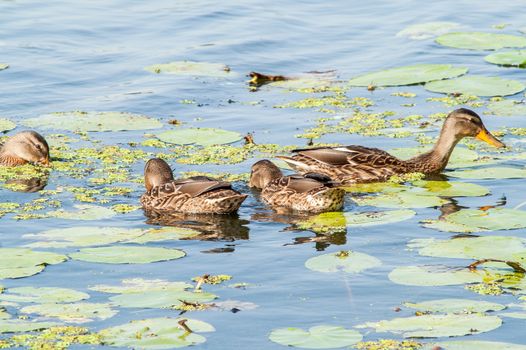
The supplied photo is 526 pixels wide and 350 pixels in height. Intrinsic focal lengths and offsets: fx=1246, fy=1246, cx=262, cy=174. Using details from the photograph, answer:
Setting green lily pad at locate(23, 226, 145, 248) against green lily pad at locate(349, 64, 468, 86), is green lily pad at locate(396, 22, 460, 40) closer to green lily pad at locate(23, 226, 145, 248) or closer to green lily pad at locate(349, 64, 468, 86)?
green lily pad at locate(349, 64, 468, 86)

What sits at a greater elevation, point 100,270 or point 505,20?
point 505,20

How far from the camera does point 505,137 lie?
1595cm

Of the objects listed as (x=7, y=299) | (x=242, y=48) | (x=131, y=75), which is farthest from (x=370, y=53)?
(x=7, y=299)

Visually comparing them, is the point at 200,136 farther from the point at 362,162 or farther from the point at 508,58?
the point at 508,58

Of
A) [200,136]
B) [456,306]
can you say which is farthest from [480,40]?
[456,306]

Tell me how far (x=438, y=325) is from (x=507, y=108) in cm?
868

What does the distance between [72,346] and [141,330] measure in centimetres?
50

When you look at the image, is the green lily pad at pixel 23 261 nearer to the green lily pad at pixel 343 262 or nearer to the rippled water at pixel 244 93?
the rippled water at pixel 244 93

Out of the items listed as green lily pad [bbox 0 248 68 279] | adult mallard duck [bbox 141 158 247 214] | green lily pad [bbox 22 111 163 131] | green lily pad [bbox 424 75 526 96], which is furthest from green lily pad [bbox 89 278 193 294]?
green lily pad [bbox 424 75 526 96]

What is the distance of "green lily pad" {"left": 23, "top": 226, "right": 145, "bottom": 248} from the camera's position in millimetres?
11570

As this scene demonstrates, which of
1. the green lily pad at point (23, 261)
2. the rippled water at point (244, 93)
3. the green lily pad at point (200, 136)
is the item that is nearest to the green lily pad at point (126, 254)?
the rippled water at point (244, 93)

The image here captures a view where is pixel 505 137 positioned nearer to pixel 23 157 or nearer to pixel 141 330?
pixel 23 157

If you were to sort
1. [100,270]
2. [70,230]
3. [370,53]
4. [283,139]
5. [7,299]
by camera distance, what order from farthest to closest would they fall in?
1. [370,53]
2. [283,139]
3. [70,230]
4. [100,270]
5. [7,299]

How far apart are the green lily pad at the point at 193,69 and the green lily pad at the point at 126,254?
9.17 metres
